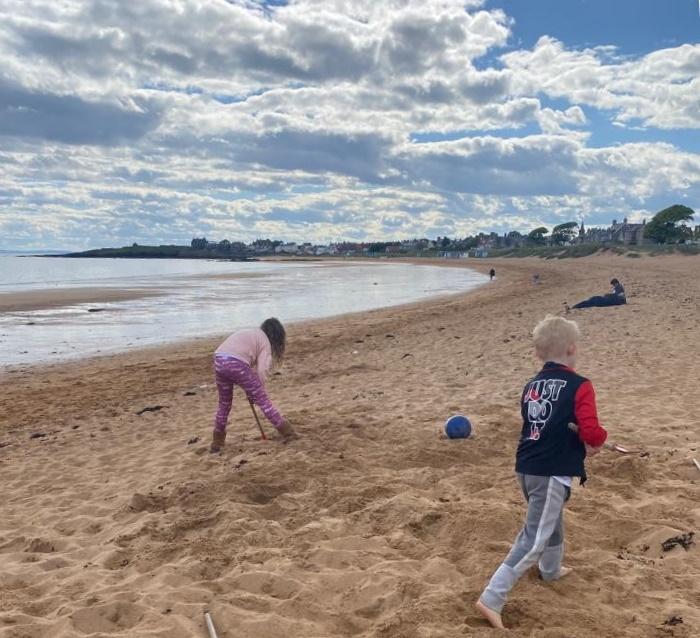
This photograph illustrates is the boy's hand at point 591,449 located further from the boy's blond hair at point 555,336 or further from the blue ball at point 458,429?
the blue ball at point 458,429

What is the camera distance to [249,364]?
6.29 metres

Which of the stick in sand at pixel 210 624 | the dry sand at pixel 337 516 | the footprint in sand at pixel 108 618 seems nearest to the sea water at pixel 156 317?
the dry sand at pixel 337 516

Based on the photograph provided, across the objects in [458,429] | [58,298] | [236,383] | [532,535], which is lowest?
[58,298]

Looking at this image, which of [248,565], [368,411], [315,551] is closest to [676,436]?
[368,411]

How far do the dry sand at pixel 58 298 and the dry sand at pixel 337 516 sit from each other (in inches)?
782

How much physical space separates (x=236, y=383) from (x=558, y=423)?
3.88 meters

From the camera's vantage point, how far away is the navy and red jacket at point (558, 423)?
317cm

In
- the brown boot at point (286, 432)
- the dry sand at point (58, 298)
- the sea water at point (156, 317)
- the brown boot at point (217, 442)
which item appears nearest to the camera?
the brown boot at point (217, 442)

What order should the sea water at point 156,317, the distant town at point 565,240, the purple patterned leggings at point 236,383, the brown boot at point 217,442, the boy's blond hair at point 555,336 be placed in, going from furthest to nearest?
1. the distant town at point 565,240
2. the sea water at point 156,317
3. the brown boot at point 217,442
4. the purple patterned leggings at point 236,383
5. the boy's blond hair at point 555,336

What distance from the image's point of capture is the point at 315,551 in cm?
412

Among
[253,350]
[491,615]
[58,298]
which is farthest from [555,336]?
[58,298]

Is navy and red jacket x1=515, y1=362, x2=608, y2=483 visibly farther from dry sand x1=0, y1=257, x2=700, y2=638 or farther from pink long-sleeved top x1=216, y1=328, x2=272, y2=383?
pink long-sleeved top x1=216, y1=328, x2=272, y2=383

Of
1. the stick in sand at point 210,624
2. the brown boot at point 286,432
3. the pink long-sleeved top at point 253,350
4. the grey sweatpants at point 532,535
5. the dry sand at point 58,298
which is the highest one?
the pink long-sleeved top at point 253,350

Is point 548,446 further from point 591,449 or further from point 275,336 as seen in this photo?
point 275,336
